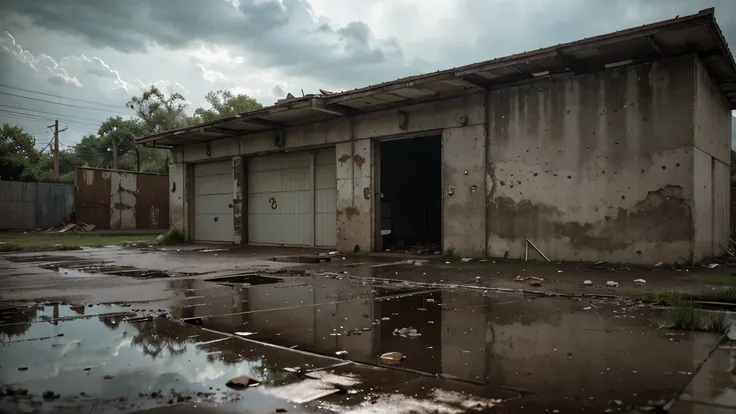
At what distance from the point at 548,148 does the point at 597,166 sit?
1.12 metres

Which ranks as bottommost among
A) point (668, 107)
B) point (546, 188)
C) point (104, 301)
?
point (104, 301)

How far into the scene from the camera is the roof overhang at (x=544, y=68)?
27.8ft

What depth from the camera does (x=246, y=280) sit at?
27.9ft

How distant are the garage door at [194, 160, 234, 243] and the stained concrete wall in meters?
8.31

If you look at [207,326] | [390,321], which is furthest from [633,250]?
[207,326]

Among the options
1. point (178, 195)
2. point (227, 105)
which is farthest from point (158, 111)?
point (178, 195)

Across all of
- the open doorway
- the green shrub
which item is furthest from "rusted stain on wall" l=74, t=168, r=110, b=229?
the open doorway

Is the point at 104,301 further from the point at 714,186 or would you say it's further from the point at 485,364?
the point at 714,186

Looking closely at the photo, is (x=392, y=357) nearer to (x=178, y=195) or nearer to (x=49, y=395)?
(x=49, y=395)

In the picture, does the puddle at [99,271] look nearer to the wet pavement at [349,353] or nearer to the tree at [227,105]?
the wet pavement at [349,353]

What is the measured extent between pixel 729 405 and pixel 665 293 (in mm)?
3807

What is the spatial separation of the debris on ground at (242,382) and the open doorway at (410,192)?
1205 cm

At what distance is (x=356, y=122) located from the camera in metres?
14.4

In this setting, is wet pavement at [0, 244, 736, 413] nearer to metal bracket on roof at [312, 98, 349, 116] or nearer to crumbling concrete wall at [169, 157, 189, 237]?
metal bracket on roof at [312, 98, 349, 116]
